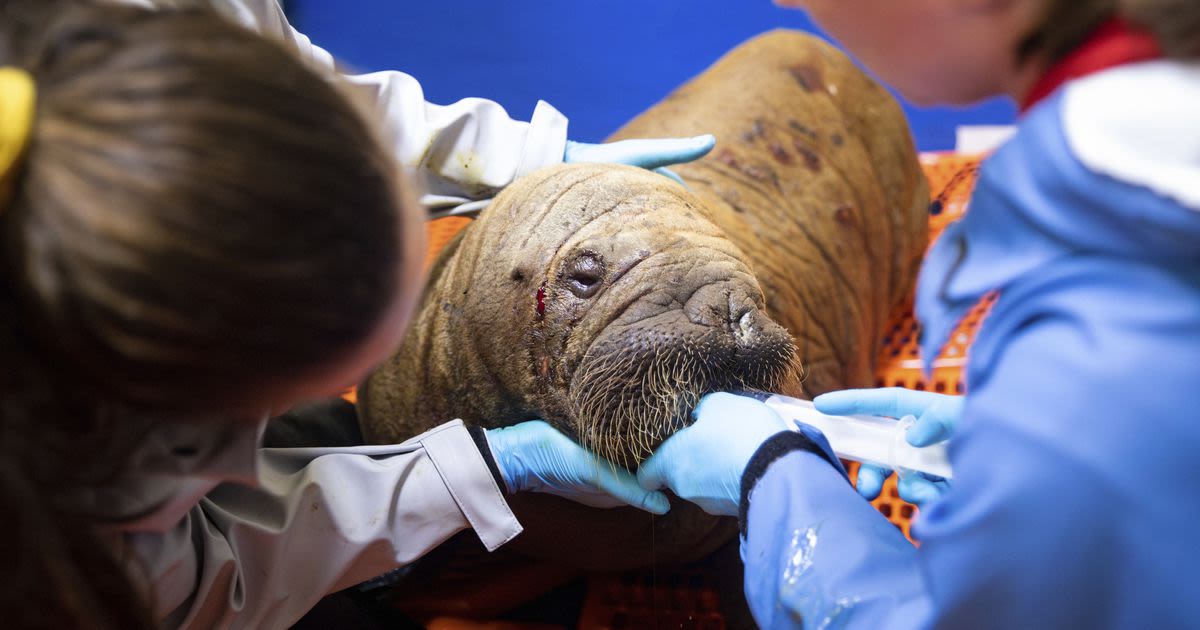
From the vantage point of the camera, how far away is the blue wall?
573 centimetres

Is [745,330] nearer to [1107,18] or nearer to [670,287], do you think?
[670,287]

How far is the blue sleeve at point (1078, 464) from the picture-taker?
106 cm

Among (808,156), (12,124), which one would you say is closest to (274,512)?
(12,124)

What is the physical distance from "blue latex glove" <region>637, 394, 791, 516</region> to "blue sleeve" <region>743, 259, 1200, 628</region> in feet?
2.42

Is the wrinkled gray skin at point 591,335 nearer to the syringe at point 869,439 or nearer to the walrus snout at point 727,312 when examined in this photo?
the walrus snout at point 727,312

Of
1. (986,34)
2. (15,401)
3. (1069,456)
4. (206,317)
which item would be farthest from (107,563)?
(986,34)

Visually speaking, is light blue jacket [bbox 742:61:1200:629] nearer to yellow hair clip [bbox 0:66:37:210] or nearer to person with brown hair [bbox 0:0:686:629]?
person with brown hair [bbox 0:0:686:629]

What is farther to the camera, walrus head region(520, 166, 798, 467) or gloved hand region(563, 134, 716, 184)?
gloved hand region(563, 134, 716, 184)

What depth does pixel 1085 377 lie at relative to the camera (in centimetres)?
107

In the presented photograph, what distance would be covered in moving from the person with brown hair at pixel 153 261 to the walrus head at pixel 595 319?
0.79m

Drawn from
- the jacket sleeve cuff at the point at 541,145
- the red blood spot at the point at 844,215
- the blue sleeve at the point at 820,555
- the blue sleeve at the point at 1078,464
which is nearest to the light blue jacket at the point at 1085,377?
the blue sleeve at the point at 1078,464

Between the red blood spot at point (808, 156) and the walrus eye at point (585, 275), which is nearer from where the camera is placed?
the walrus eye at point (585, 275)

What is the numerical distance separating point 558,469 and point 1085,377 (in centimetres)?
153

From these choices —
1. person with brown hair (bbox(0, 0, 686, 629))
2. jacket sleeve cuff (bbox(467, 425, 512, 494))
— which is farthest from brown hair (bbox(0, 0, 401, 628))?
jacket sleeve cuff (bbox(467, 425, 512, 494))
